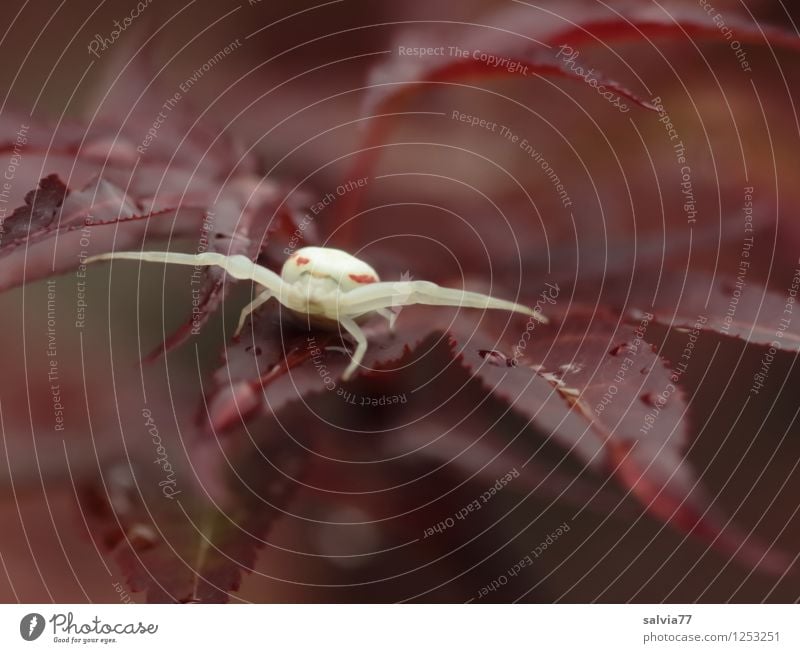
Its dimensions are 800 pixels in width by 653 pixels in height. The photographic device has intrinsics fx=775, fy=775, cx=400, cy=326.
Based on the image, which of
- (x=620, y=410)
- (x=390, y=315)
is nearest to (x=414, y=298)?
(x=390, y=315)

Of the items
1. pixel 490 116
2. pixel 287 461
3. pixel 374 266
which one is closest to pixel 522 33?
pixel 490 116

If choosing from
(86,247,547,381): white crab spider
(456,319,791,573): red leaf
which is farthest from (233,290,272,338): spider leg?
(456,319,791,573): red leaf

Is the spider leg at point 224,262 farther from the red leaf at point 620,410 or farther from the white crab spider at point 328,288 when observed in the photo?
the red leaf at point 620,410

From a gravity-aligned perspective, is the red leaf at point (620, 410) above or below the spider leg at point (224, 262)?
below

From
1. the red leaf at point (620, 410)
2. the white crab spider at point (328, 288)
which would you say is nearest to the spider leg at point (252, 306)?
the white crab spider at point (328, 288)

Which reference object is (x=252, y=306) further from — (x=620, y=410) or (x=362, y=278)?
(x=620, y=410)

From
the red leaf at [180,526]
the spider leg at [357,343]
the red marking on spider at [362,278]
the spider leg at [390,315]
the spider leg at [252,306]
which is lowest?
the red leaf at [180,526]

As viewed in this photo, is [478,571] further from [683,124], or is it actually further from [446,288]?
[683,124]
